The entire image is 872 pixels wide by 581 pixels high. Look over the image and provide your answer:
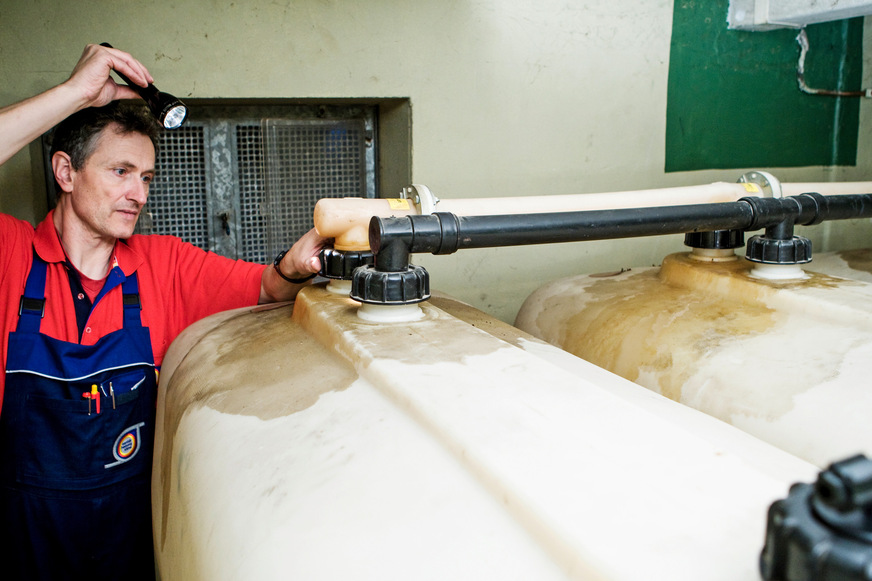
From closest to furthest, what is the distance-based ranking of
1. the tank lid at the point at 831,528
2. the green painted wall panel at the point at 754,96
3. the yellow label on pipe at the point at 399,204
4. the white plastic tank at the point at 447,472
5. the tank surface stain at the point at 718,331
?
the tank lid at the point at 831,528 → the white plastic tank at the point at 447,472 → the tank surface stain at the point at 718,331 → the yellow label on pipe at the point at 399,204 → the green painted wall panel at the point at 754,96

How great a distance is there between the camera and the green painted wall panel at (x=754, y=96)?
2.76 m

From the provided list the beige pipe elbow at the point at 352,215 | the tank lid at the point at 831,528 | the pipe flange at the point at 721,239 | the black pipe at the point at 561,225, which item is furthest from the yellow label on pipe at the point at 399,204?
the tank lid at the point at 831,528

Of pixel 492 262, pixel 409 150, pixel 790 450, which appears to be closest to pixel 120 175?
pixel 409 150

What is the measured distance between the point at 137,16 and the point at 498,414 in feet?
5.77

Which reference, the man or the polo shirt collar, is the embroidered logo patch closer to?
the man

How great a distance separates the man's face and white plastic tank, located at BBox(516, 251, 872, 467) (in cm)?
110

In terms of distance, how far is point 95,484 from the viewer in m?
1.70

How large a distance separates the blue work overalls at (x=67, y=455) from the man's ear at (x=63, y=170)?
25cm

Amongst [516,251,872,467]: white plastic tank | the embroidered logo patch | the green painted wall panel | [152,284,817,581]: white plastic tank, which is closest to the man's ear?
the embroidered logo patch

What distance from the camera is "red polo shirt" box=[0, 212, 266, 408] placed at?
1.74 meters

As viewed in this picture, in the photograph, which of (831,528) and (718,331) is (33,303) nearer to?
(718,331)

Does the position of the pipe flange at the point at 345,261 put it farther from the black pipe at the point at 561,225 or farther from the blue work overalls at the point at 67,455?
the blue work overalls at the point at 67,455

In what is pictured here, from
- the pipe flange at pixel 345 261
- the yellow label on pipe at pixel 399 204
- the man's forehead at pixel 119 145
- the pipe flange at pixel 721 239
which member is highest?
the man's forehead at pixel 119 145

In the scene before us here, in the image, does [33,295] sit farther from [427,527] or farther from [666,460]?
[666,460]
